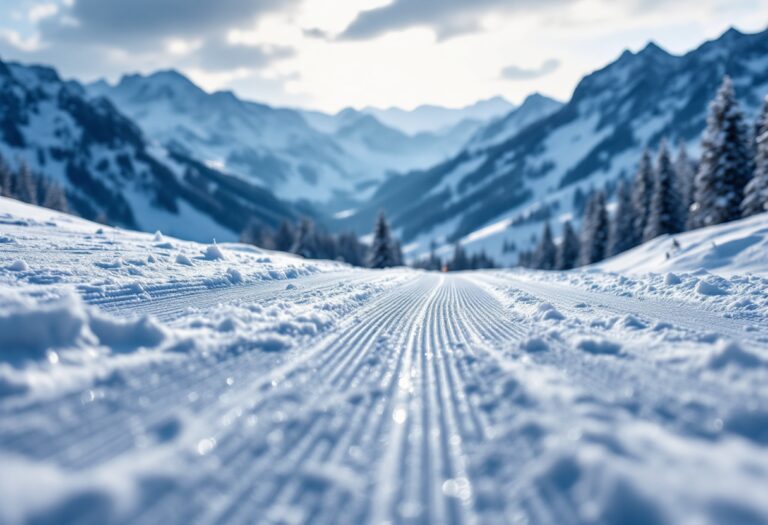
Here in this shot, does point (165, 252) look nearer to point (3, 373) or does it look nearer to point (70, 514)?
point (3, 373)

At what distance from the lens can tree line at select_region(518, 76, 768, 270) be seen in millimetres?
28234

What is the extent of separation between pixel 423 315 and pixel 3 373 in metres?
5.99

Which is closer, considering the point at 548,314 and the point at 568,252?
the point at 548,314

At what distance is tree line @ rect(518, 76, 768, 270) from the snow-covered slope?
9.02 meters

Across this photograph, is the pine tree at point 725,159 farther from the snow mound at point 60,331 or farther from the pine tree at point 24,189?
the pine tree at point 24,189

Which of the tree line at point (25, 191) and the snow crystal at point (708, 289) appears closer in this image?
the snow crystal at point (708, 289)

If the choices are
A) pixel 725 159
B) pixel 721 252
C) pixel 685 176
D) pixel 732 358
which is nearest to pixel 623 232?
pixel 685 176

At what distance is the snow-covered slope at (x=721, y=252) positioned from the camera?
14031 millimetres

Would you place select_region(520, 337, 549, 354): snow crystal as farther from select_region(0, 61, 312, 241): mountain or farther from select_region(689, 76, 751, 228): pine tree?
select_region(0, 61, 312, 241): mountain

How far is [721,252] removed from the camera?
1576cm

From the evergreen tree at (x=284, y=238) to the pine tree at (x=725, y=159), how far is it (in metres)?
51.4

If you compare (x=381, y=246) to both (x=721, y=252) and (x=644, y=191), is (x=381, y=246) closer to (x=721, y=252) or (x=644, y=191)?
(x=644, y=191)

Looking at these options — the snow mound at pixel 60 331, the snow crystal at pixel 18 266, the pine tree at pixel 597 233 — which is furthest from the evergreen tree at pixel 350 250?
the snow mound at pixel 60 331

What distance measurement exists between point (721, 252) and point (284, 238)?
5818 centimetres
